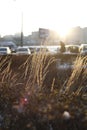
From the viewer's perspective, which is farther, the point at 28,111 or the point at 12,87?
the point at 12,87

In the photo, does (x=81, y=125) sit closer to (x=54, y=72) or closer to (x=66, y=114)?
(x=66, y=114)

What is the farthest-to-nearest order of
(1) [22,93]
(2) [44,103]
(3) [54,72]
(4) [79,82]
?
(3) [54,72], (4) [79,82], (1) [22,93], (2) [44,103]

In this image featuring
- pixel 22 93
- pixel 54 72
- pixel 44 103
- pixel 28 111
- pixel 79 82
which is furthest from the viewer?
pixel 54 72

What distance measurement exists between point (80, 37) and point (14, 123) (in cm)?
9802

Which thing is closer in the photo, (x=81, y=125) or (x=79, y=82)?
(x=81, y=125)

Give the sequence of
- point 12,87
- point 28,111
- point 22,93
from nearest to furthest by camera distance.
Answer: point 28,111, point 22,93, point 12,87

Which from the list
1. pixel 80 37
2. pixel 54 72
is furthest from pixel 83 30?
pixel 54 72

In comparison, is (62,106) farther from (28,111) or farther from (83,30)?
(83,30)

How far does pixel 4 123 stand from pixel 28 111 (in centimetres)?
33

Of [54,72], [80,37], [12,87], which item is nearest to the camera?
[12,87]

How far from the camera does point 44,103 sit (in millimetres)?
5262

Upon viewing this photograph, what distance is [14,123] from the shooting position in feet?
15.1

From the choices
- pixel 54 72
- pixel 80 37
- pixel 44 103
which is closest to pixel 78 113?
pixel 44 103

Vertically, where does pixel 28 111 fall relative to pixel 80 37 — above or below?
above
